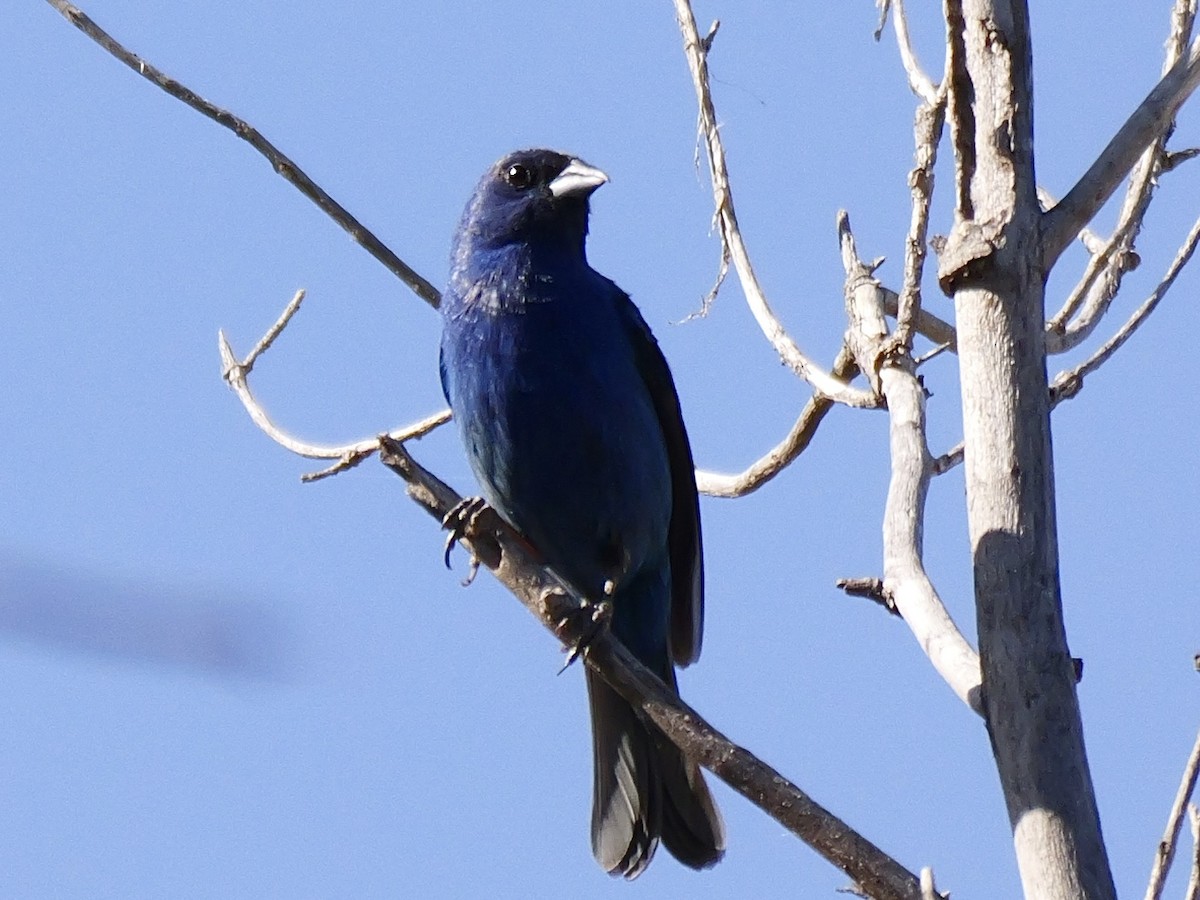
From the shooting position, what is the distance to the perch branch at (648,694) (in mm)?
3449

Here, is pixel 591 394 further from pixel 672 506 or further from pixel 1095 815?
pixel 1095 815

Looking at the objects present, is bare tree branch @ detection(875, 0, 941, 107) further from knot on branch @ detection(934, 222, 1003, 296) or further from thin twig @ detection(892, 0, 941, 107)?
knot on branch @ detection(934, 222, 1003, 296)

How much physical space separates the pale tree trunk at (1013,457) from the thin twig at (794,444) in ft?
4.25

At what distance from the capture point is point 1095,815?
3193mm

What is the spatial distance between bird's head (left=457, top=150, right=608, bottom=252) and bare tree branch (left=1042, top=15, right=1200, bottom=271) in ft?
9.41

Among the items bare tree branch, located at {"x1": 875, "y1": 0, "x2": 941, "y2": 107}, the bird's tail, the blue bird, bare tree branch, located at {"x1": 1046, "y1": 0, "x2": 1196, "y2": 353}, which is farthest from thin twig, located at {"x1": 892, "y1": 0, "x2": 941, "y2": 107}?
the bird's tail

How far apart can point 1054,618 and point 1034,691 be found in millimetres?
160

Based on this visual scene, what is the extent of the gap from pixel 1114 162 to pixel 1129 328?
1.07 metres

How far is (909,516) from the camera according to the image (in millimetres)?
3869

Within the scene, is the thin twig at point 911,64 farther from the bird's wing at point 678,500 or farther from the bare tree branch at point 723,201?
the bird's wing at point 678,500

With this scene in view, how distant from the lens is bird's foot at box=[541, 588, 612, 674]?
173 inches

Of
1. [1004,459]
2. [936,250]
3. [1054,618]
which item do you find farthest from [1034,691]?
[936,250]

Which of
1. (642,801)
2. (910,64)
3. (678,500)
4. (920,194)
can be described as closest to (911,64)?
(910,64)

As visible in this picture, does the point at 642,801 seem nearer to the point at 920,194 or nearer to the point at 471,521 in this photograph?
the point at 471,521
